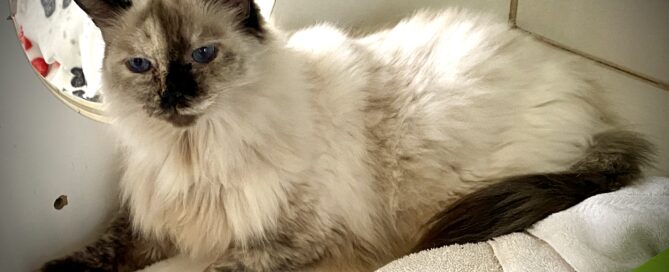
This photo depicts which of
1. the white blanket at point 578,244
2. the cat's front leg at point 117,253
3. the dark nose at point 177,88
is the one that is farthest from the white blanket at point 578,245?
the cat's front leg at point 117,253

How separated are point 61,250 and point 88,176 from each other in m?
0.17

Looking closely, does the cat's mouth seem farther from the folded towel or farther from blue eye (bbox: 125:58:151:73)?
the folded towel

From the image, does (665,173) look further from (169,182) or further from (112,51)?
(112,51)

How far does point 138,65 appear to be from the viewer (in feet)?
3.66

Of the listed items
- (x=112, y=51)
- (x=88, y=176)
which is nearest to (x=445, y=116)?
(x=112, y=51)

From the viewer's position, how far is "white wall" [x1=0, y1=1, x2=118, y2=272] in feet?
3.70

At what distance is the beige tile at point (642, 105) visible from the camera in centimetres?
147

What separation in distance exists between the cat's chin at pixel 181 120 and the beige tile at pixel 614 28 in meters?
1.04

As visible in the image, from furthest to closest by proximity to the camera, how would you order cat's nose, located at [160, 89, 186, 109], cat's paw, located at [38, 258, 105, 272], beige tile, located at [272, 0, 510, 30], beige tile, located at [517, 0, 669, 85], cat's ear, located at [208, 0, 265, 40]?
beige tile, located at [272, 0, 510, 30] → beige tile, located at [517, 0, 669, 85] → cat's paw, located at [38, 258, 105, 272] → cat's ear, located at [208, 0, 265, 40] → cat's nose, located at [160, 89, 186, 109]

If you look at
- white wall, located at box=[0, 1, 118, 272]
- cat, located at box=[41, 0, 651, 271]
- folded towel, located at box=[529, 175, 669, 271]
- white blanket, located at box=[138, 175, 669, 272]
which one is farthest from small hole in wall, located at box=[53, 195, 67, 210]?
folded towel, located at box=[529, 175, 669, 271]

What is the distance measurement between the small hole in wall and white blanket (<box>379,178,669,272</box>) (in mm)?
716

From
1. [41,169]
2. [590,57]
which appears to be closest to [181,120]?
[41,169]

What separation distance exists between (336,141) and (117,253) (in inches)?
22.6

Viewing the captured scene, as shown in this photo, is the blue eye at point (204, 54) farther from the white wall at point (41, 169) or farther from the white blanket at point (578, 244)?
the white blanket at point (578, 244)
